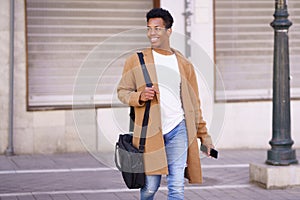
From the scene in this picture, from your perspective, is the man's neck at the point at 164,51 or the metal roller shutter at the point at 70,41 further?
the metal roller shutter at the point at 70,41

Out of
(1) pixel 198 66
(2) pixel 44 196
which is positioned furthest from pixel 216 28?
(2) pixel 44 196

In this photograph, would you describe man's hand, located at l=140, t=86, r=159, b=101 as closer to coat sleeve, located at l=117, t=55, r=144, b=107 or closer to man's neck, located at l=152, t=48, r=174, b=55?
coat sleeve, located at l=117, t=55, r=144, b=107

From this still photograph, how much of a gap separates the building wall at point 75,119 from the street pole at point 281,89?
78.2 inches

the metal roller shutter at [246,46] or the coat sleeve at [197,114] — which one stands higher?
the metal roller shutter at [246,46]

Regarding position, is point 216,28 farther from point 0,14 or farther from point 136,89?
point 136,89

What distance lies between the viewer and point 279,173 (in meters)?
7.97

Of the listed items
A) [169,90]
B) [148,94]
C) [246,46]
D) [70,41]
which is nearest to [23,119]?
[70,41]

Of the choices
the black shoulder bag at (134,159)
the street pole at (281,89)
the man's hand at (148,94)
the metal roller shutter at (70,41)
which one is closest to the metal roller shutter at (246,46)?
the metal roller shutter at (70,41)

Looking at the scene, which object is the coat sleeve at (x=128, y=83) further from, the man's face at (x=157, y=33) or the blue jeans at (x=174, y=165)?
the blue jeans at (x=174, y=165)

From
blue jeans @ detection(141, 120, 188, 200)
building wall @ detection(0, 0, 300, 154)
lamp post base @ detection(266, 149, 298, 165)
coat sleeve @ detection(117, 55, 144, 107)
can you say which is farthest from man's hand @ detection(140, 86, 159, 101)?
building wall @ detection(0, 0, 300, 154)

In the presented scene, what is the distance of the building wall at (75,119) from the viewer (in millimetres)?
10555

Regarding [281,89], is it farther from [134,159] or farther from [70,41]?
[70,41]

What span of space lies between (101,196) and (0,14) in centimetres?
403

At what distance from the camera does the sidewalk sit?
772 cm
